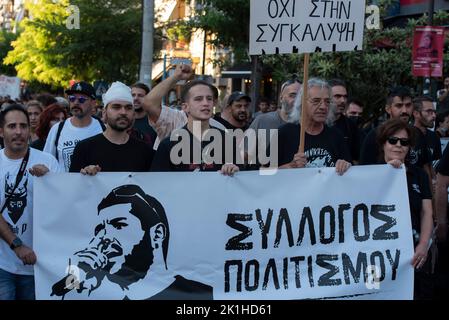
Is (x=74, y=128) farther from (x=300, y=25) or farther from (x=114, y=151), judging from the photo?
(x=300, y=25)

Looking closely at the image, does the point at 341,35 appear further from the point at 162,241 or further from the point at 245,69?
the point at 245,69

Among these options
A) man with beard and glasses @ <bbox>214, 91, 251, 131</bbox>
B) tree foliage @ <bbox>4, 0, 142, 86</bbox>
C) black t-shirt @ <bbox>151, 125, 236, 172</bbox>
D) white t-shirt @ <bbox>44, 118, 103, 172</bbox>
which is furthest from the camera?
tree foliage @ <bbox>4, 0, 142, 86</bbox>

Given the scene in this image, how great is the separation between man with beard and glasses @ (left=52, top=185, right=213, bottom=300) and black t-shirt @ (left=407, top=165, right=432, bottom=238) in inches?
56.7

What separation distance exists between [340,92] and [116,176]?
3.27m

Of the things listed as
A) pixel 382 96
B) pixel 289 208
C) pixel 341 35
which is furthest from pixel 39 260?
pixel 382 96

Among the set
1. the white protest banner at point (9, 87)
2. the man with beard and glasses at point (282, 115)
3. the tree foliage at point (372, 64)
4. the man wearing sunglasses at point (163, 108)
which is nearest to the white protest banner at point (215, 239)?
the man wearing sunglasses at point (163, 108)

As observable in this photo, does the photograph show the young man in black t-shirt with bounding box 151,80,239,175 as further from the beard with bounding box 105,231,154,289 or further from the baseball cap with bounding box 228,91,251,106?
the baseball cap with bounding box 228,91,251,106

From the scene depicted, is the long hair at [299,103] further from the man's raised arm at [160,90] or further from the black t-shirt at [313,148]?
the man's raised arm at [160,90]

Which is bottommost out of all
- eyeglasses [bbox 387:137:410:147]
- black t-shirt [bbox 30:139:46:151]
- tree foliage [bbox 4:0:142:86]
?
black t-shirt [bbox 30:139:46:151]

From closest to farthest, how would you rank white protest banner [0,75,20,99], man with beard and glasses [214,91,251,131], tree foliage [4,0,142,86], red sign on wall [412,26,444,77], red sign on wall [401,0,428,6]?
man with beard and glasses [214,91,251,131], red sign on wall [412,26,444,77], red sign on wall [401,0,428,6], white protest banner [0,75,20,99], tree foliage [4,0,142,86]

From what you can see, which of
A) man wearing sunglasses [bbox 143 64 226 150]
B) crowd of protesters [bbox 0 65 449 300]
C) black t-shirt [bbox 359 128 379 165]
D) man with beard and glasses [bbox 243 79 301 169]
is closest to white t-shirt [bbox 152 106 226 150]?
man wearing sunglasses [bbox 143 64 226 150]

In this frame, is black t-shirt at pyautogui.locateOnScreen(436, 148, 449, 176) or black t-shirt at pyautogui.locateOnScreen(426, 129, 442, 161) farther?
black t-shirt at pyautogui.locateOnScreen(426, 129, 442, 161)

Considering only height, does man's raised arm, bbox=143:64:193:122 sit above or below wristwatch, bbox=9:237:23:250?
above

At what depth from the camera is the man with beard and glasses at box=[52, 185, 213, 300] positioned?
18.1ft
